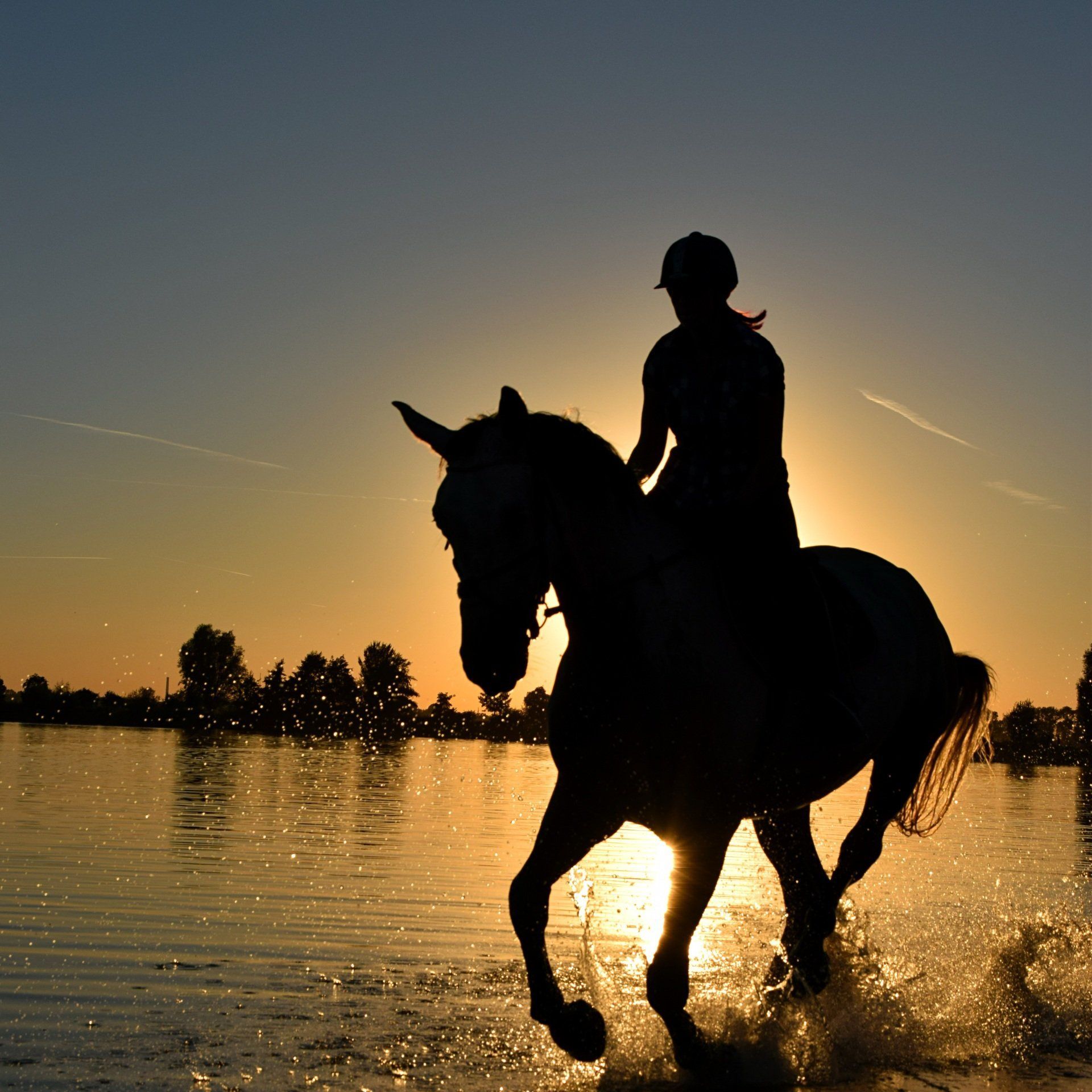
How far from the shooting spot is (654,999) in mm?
6008

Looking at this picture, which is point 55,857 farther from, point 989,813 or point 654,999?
point 989,813

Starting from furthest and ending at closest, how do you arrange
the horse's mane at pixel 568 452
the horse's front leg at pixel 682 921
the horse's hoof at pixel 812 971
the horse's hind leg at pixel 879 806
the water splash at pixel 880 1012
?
the horse's hind leg at pixel 879 806 < the horse's hoof at pixel 812 971 < the water splash at pixel 880 1012 < the horse's front leg at pixel 682 921 < the horse's mane at pixel 568 452

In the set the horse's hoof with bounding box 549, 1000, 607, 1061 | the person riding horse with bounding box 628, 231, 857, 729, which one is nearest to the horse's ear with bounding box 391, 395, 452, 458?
the person riding horse with bounding box 628, 231, 857, 729

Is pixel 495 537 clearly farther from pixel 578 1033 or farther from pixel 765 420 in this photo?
pixel 578 1033

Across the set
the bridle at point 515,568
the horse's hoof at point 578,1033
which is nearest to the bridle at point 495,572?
the bridle at point 515,568

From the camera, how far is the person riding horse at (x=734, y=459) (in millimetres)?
6145

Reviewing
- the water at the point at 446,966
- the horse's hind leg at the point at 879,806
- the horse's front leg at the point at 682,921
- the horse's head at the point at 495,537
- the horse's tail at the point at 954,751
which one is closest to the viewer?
the horse's head at the point at 495,537

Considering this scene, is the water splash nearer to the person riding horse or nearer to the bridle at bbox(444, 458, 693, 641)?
the person riding horse

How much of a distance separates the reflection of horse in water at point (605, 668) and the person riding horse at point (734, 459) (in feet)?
0.55

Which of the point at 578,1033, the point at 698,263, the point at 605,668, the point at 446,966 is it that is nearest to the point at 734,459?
the point at 698,263

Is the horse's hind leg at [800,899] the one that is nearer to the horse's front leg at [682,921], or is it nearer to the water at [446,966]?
the water at [446,966]

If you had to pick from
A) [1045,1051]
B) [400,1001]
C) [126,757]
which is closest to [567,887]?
[400,1001]

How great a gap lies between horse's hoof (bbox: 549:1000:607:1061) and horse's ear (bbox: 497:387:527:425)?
265 centimetres

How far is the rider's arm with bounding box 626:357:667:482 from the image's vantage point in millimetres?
6625
